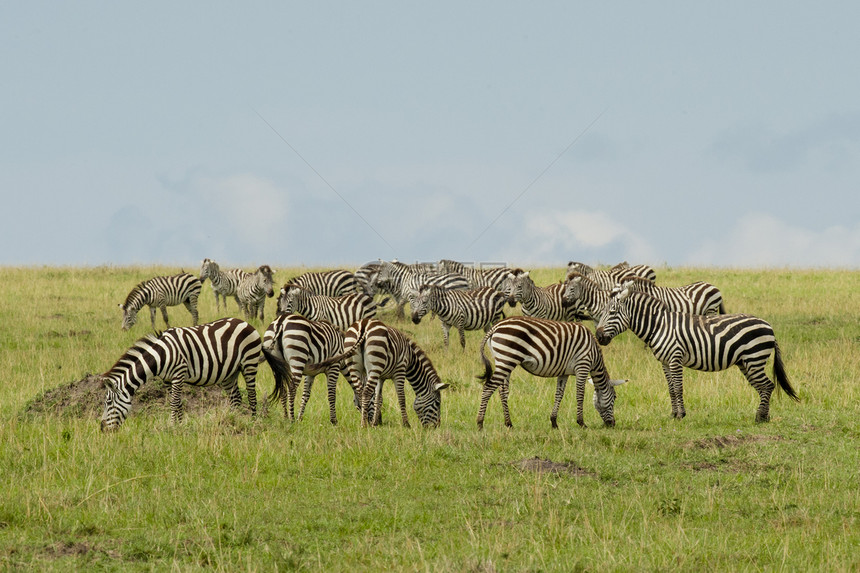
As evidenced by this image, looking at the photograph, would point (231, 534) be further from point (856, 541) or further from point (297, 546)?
point (856, 541)

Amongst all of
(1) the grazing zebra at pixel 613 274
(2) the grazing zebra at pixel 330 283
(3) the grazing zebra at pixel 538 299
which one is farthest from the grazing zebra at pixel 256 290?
(1) the grazing zebra at pixel 613 274

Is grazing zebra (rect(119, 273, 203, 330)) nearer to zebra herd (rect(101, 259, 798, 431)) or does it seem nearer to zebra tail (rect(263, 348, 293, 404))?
zebra herd (rect(101, 259, 798, 431))

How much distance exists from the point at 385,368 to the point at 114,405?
395cm

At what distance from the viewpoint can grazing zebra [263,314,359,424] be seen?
13625mm

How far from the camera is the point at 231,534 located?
308 inches

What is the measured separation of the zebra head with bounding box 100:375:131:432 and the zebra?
354 inches

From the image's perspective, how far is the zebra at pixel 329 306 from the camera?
21719mm

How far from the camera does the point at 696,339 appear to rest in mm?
14406

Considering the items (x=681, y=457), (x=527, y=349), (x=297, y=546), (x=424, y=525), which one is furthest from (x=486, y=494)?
(x=527, y=349)

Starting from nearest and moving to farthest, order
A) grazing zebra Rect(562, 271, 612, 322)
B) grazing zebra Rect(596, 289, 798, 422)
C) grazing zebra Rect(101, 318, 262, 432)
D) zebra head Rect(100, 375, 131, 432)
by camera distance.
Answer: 1. zebra head Rect(100, 375, 131, 432)
2. grazing zebra Rect(101, 318, 262, 432)
3. grazing zebra Rect(596, 289, 798, 422)
4. grazing zebra Rect(562, 271, 612, 322)

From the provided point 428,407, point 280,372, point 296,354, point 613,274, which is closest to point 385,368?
point 428,407

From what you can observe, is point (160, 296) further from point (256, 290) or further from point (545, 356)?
point (545, 356)

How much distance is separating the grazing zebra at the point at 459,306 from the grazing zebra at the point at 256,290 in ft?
19.0

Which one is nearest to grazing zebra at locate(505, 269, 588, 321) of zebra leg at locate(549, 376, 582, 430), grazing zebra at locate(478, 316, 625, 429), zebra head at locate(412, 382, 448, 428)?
zebra leg at locate(549, 376, 582, 430)
